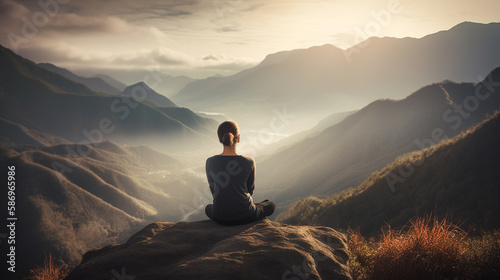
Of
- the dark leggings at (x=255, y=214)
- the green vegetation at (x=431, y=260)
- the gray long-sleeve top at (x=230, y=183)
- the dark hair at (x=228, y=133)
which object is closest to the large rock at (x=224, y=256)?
the dark leggings at (x=255, y=214)

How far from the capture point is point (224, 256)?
14.4 ft

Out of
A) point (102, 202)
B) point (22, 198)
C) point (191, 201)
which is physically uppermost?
point (22, 198)

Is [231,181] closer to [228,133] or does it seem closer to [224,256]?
[228,133]

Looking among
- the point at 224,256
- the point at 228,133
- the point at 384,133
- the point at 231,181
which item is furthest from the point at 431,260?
the point at 384,133

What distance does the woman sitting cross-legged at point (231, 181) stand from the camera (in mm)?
5984

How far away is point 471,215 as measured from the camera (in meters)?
14.3

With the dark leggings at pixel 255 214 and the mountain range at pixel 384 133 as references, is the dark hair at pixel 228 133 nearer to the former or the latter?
the dark leggings at pixel 255 214

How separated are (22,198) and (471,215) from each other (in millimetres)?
129555

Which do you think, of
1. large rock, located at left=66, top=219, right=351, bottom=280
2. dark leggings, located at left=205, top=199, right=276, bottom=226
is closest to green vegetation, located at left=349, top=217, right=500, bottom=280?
large rock, located at left=66, top=219, right=351, bottom=280

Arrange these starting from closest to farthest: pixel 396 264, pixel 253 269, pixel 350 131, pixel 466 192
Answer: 1. pixel 253 269
2. pixel 396 264
3. pixel 466 192
4. pixel 350 131

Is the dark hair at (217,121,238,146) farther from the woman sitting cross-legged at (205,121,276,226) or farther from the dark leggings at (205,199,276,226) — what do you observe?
the dark leggings at (205,199,276,226)

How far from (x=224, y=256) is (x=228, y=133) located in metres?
2.74

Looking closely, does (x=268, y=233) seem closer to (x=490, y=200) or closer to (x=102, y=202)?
(x=490, y=200)

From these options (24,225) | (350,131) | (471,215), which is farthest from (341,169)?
(24,225)
